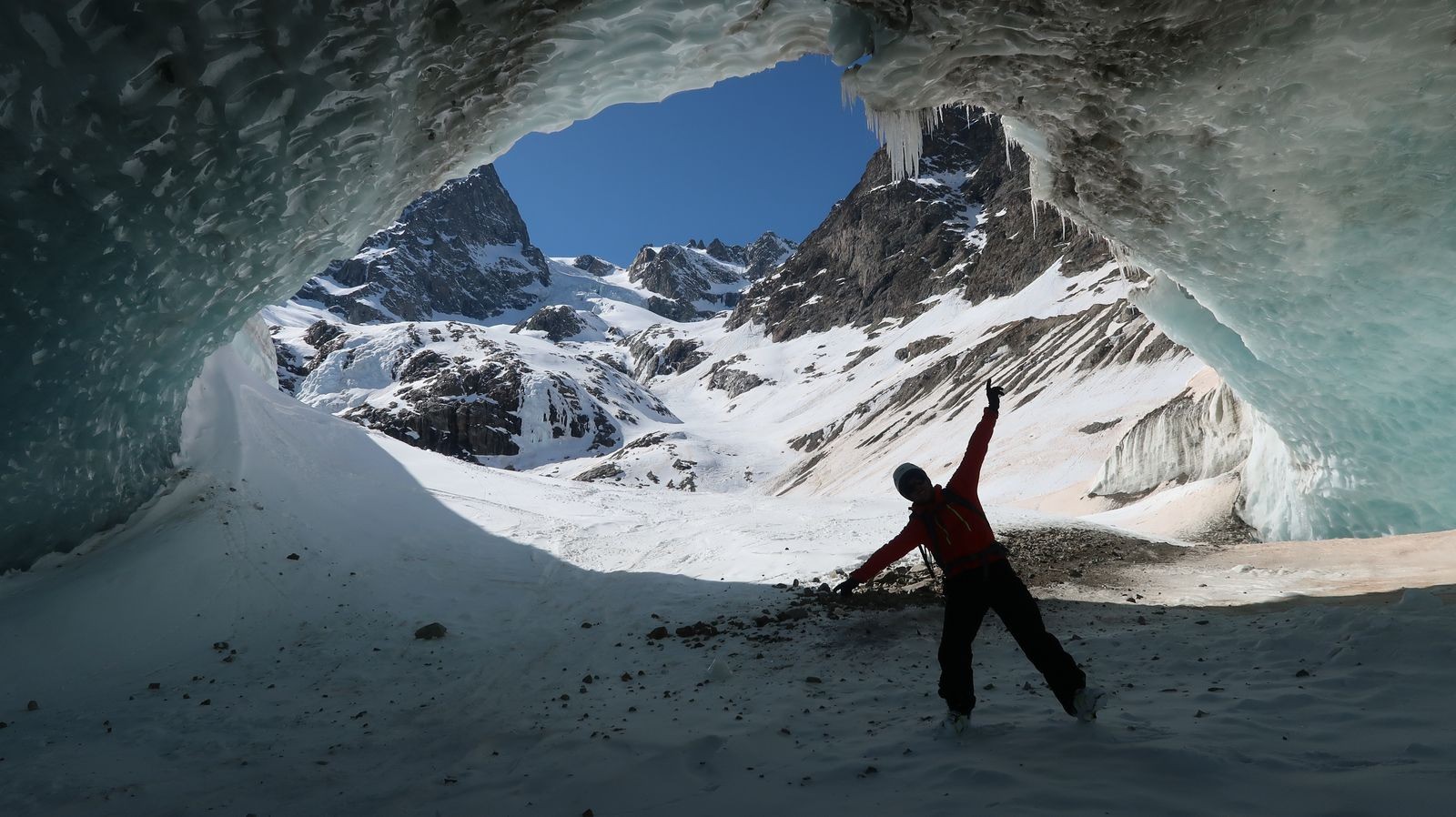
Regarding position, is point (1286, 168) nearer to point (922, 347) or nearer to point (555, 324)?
point (922, 347)

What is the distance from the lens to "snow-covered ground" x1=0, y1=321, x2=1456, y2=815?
3.66m

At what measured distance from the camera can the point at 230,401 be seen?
13.6m

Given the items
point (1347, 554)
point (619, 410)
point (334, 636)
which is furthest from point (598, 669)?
point (619, 410)

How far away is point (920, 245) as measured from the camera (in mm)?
105000

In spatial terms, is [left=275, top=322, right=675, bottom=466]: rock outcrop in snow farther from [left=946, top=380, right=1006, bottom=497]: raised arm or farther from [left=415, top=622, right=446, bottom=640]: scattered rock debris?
[left=946, top=380, right=1006, bottom=497]: raised arm

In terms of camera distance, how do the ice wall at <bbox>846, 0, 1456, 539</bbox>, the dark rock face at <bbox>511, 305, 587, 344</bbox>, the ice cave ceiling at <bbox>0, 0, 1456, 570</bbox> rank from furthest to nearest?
the dark rock face at <bbox>511, 305, 587, 344</bbox>
the ice wall at <bbox>846, 0, 1456, 539</bbox>
the ice cave ceiling at <bbox>0, 0, 1456, 570</bbox>

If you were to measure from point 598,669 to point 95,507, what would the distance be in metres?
7.44

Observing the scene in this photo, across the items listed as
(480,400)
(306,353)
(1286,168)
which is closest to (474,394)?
(480,400)

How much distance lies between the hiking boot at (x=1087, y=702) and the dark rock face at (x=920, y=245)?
78.5 metres

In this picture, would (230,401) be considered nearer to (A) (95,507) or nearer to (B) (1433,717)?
(A) (95,507)

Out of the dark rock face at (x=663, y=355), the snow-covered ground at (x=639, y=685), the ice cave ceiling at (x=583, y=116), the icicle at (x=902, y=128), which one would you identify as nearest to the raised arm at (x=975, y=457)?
the snow-covered ground at (x=639, y=685)

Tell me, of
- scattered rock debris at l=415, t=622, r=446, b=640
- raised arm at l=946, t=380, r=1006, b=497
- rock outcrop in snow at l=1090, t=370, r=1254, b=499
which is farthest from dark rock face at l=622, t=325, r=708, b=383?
raised arm at l=946, t=380, r=1006, b=497

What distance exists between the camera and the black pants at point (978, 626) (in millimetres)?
4223

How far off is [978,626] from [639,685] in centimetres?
335
